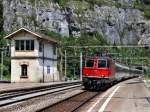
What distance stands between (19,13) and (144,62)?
36.8 m

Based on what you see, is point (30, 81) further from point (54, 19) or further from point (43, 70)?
point (54, 19)

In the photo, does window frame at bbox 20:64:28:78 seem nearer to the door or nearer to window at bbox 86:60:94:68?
the door

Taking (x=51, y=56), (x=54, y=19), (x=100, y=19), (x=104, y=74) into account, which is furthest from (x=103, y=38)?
(x=104, y=74)

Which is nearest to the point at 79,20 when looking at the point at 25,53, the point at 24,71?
the point at 25,53

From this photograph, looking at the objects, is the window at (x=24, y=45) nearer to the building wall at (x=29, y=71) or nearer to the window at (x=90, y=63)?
the building wall at (x=29, y=71)

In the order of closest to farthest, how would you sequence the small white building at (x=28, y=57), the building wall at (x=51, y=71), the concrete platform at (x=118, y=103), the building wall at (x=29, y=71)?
1. the concrete platform at (x=118, y=103)
2. the building wall at (x=29, y=71)
3. the small white building at (x=28, y=57)
4. the building wall at (x=51, y=71)

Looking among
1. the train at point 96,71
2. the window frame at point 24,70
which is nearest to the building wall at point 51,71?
the window frame at point 24,70

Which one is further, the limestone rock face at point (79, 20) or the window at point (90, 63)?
the limestone rock face at point (79, 20)

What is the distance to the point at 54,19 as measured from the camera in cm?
12406

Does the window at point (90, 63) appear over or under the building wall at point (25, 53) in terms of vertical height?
under

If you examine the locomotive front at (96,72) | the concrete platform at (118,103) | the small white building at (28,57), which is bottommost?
the concrete platform at (118,103)

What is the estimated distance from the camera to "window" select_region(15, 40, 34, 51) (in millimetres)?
64812

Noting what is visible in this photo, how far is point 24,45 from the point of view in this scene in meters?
64.9

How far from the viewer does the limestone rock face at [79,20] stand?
114 m
